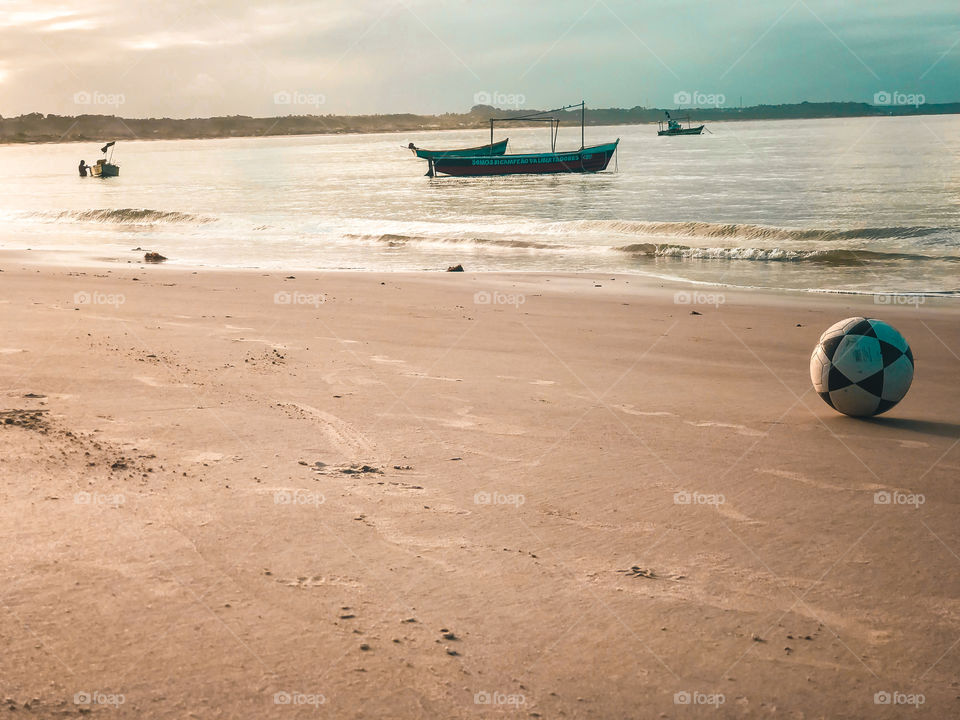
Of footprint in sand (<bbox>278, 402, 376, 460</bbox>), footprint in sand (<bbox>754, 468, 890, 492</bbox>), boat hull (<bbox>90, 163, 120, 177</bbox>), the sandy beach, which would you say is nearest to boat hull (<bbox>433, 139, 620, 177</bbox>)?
boat hull (<bbox>90, 163, 120, 177</bbox>)

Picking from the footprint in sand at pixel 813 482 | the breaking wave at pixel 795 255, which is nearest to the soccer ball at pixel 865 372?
the footprint in sand at pixel 813 482

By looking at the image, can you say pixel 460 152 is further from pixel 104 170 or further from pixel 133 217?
pixel 133 217

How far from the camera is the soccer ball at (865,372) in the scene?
259 inches

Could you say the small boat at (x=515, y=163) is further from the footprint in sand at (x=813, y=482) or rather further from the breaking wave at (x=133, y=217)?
the footprint in sand at (x=813, y=482)

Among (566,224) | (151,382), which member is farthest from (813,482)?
(566,224)

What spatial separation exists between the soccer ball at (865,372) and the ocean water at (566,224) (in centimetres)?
879

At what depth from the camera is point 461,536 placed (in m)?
4.21

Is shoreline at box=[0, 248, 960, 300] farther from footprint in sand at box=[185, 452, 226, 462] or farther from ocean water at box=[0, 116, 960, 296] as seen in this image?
footprint in sand at box=[185, 452, 226, 462]

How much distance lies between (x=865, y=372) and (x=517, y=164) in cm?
5949

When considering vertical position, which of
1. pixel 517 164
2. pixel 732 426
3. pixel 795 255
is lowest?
pixel 732 426

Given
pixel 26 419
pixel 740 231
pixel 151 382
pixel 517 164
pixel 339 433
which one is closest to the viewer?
pixel 26 419

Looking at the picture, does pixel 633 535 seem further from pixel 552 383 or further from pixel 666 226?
pixel 666 226

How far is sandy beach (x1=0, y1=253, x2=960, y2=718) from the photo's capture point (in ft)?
10.0

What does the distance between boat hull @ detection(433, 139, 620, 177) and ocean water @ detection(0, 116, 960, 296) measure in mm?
5315
